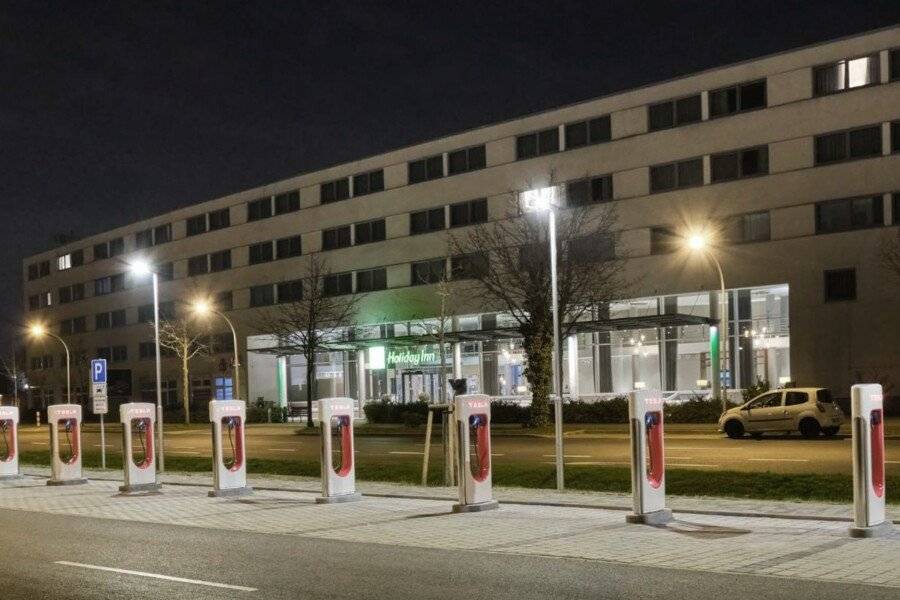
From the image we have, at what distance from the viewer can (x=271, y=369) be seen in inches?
2685

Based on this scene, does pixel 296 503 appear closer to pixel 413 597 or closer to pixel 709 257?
pixel 413 597

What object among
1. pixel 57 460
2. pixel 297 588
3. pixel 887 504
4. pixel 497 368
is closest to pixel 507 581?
pixel 297 588

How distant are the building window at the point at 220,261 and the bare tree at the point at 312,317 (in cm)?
658

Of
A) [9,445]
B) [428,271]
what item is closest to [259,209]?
[428,271]

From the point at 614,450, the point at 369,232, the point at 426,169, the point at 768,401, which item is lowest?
the point at 614,450

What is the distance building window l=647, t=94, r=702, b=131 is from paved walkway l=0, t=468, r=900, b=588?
101 ft

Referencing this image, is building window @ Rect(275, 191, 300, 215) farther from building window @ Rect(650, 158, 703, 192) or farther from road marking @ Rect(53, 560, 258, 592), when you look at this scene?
road marking @ Rect(53, 560, 258, 592)

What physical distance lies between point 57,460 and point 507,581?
1552 centimetres

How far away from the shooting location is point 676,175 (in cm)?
4584

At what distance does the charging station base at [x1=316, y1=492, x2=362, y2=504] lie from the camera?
1619 cm

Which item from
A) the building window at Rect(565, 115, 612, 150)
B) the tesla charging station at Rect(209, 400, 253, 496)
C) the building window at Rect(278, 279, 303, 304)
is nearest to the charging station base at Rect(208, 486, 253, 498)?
the tesla charging station at Rect(209, 400, 253, 496)

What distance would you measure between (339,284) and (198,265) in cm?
1601

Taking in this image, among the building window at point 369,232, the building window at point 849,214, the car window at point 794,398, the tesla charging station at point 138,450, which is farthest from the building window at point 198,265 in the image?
the tesla charging station at point 138,450

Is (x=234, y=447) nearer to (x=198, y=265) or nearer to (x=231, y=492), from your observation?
(x=231, y=492)
